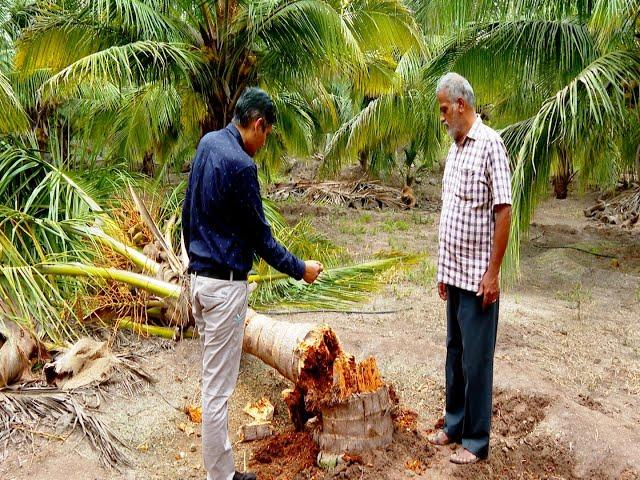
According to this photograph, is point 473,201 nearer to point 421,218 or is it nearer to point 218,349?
point 218,349

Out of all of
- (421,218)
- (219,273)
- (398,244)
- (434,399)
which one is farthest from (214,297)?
(421,218)

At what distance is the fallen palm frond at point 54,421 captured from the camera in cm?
342

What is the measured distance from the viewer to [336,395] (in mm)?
3273

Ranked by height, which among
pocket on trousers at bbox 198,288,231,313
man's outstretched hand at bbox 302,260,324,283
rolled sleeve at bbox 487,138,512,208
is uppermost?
rolled sleeve at bbox 487,138,512,208

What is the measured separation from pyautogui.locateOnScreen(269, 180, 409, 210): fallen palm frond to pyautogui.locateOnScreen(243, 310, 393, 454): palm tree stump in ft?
43.3

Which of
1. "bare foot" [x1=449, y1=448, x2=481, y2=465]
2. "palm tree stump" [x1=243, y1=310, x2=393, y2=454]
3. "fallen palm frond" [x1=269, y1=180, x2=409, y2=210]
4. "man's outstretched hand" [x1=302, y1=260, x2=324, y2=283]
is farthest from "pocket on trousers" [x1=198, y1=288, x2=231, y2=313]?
"fallen palm frond" [x1=269, y1=180, x2=409, y2=210]

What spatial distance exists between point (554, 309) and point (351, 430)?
412 centimetres

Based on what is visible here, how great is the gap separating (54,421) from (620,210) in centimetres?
1370

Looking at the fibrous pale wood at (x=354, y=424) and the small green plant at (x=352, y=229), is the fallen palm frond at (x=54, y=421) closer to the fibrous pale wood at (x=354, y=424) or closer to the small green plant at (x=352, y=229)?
the fibrous pale wood at (x=354, y=424)

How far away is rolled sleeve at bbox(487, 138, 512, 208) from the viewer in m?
2.92

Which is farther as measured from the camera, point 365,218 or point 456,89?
point 365,218

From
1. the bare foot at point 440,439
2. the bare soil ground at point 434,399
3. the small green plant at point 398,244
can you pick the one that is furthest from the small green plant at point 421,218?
the bare foot at point 440,439

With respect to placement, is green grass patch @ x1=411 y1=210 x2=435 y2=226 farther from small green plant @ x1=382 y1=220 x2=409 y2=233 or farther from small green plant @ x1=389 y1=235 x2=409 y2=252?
small green plant @ x1=389 y1=235 x2=409 y2=252

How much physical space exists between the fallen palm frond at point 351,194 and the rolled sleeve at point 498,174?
13770 mm
